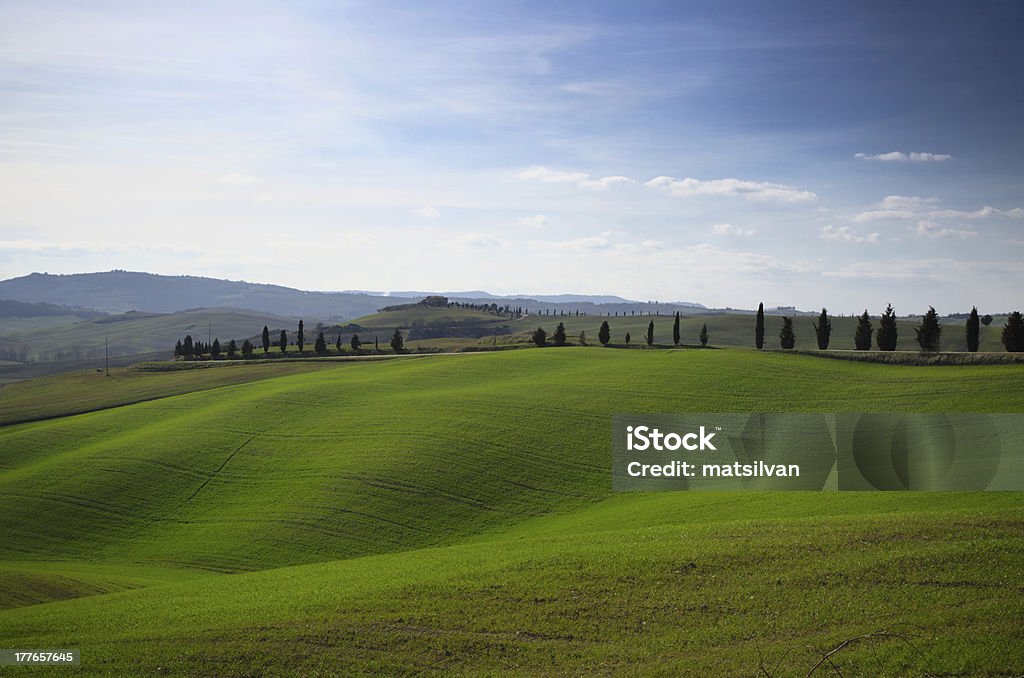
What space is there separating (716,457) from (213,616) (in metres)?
32.1

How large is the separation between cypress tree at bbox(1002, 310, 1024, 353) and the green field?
1051 centimetres

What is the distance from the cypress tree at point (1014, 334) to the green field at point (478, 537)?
10512mm

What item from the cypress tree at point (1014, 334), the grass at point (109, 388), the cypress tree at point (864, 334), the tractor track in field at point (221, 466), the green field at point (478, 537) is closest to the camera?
the green field at point (478, 537)

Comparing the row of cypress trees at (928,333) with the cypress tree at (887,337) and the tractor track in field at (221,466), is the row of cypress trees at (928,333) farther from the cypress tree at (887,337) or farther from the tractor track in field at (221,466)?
the tractor track in field at (221,466)

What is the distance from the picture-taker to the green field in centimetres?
1745

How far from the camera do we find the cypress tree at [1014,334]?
66375mm

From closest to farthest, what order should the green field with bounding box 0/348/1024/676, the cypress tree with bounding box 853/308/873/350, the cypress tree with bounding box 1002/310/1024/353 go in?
the green field with bounding box 0/348/1024/676
the cypress tree with bounding box 1002/310/1024/353
the cypress tree with bounding box 853/308/873/350

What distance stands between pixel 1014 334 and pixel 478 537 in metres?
56.7

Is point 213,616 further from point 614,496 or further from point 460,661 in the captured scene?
point 614,496

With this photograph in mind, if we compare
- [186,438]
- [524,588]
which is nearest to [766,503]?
[524,588]

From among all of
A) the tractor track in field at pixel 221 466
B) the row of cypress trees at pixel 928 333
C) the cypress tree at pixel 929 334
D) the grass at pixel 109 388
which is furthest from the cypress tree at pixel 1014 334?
the grass at pixel 109 388

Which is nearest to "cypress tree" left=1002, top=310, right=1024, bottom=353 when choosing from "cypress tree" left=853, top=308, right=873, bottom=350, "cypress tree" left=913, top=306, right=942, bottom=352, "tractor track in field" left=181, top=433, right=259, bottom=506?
"cypress tree" left=913, top=306, right=942, bottom=352

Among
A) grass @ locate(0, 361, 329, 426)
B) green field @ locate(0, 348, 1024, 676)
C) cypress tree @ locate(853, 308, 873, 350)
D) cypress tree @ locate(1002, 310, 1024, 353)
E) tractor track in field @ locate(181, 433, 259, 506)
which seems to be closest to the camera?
green field @ locate(0, 348, 1024, 676)

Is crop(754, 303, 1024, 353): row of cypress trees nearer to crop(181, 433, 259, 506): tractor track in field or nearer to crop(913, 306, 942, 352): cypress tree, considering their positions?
crop(913, 306, 942, 352): cypress tree
